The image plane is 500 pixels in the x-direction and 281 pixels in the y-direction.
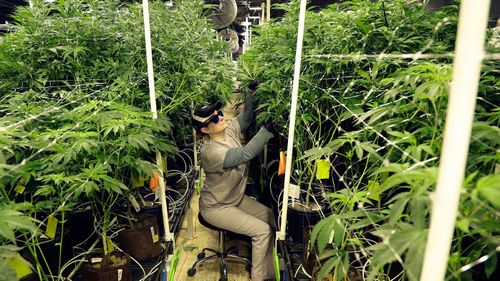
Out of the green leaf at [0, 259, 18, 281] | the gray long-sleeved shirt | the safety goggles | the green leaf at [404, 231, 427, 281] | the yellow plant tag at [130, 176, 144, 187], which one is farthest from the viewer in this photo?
the safety goggles

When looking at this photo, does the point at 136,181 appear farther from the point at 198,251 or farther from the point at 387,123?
the point at 387,123

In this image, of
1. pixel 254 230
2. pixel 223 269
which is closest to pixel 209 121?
pixel 254 230

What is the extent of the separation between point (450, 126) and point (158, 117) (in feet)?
5.06

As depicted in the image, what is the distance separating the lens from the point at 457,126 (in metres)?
0.41

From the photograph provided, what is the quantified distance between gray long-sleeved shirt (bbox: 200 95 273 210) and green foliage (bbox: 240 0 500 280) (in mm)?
265

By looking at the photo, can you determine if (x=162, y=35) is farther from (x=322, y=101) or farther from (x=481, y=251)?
(x=481, y=251)

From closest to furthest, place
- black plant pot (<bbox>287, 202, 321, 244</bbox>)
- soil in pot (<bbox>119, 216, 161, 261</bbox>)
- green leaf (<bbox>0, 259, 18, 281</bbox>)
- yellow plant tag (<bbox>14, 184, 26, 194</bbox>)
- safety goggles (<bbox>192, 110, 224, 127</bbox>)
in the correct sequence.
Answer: green leaf (<bbox>0, 259, 18, 281</bbox>)
yellow plant tag (<bbox>14, 184, 26, 194</bbox>)
soil in pot (<bbox>119, 216, 161, 261</bbox>)
black plant pot (<bbox>287, 202, 321, 244</bbox>)
safety goggles (<bbox>192, 110, 224, 127</bbox>)

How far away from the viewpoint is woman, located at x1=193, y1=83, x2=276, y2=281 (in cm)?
200

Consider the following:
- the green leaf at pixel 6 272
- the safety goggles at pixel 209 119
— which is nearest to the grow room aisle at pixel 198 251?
the safety goggles at pixel 209 119

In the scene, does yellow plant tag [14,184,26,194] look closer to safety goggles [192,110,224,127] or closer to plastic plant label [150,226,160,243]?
plastic plant label [150,226,160,243]

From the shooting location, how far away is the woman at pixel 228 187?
1999 millimetres

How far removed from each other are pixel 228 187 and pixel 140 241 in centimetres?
65

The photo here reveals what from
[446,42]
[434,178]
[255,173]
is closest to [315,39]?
[446,42]

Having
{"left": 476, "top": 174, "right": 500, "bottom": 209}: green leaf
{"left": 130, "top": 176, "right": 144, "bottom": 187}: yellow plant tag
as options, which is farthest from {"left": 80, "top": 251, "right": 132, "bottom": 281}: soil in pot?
{"left": 476, "top": 174, "right": 500, "bottom": 209}: green leaf
